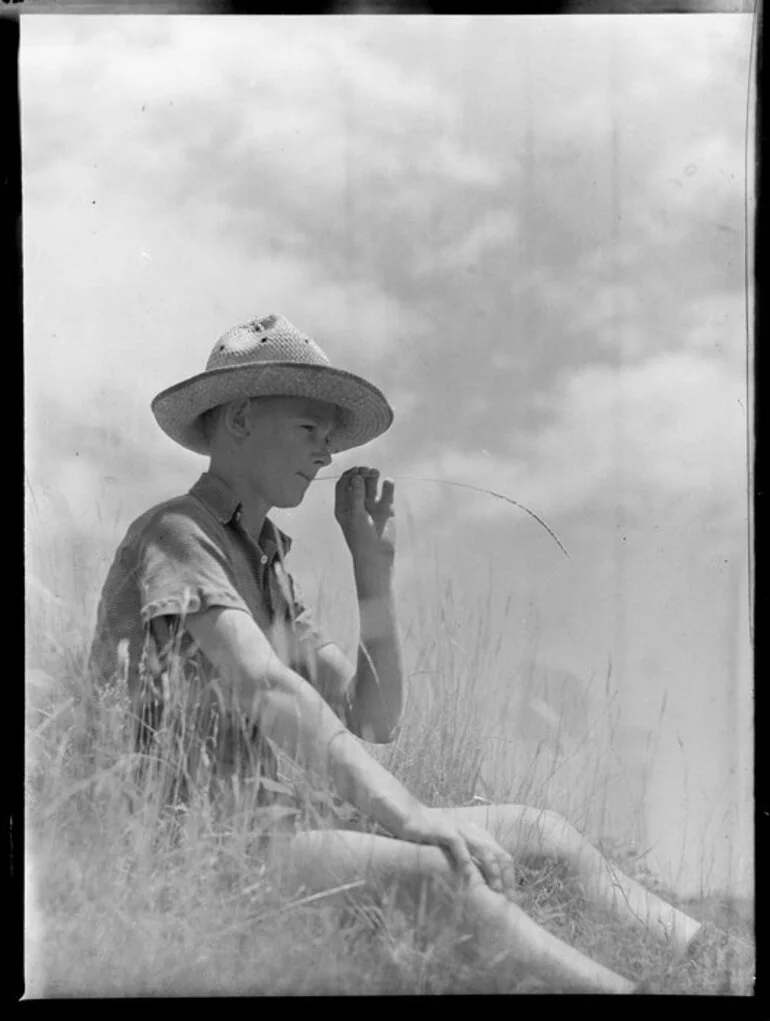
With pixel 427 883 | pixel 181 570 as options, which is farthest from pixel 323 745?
pixel 181 570

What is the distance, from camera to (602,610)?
11.1 feet

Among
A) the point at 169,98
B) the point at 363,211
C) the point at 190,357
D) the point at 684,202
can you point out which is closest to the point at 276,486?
the point at 190,357

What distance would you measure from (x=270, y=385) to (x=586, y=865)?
4.59 ft

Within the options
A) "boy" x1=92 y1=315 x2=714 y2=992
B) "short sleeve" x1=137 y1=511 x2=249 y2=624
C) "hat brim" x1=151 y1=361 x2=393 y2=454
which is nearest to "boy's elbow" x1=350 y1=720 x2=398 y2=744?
"boy" x1=92 y1=315 x2=714 y2=992

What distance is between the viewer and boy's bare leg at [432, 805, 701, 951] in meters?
3.27

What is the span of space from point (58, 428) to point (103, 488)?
19cm

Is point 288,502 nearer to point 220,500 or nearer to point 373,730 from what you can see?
point 220,500

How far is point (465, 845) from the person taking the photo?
3.08 m

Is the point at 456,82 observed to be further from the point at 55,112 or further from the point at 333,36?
the point at 55,112

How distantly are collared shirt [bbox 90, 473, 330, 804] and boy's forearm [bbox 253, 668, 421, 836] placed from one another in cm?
8

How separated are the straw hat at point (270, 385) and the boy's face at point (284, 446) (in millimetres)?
30

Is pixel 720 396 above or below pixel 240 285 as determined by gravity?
below

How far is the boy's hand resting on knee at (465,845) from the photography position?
121 inches

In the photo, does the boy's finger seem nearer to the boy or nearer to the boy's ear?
the boy
